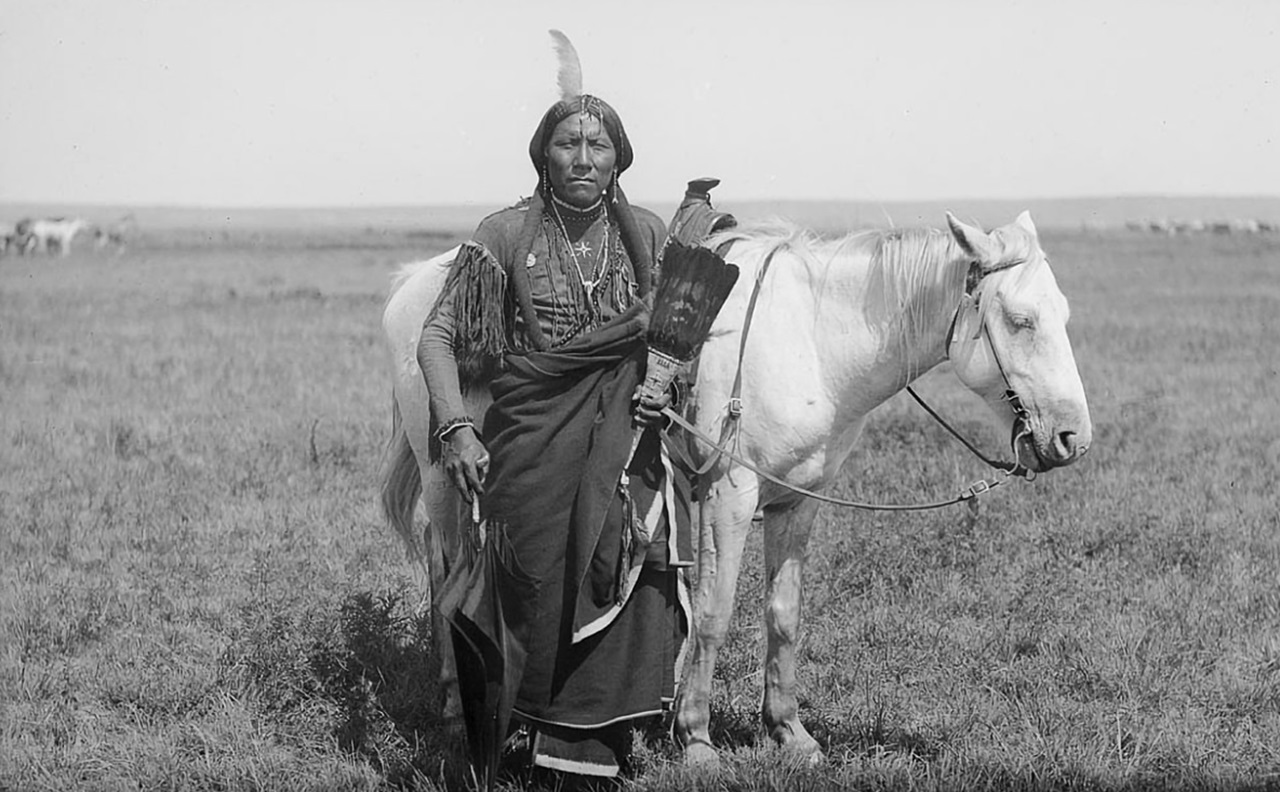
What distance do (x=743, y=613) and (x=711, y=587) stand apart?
1456 millimetres

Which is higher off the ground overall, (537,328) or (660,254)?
(660,254)

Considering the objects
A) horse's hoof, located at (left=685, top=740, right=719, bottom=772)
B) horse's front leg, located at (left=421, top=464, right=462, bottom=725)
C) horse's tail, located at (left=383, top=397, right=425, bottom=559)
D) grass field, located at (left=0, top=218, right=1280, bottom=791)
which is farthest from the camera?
horse's tail, located at (left=383, top=397, right=425, bottom=559)

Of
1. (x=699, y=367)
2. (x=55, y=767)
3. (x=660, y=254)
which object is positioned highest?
(x=660, y=254)

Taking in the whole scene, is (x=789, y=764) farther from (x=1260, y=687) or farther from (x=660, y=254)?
(x=1260, y=687)

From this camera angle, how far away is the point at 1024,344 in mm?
3920

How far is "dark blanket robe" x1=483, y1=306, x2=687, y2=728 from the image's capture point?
388 cm

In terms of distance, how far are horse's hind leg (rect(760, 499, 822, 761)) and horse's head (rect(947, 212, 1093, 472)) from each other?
2.81 ft

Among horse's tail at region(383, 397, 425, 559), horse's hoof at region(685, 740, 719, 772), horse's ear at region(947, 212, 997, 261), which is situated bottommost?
horse's hoof at region(685, 740, 719, 772)

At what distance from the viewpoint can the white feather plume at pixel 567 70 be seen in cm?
385

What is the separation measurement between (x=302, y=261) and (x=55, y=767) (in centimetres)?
3207

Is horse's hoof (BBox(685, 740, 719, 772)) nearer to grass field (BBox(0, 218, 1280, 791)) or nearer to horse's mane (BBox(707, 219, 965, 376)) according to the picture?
grass field (BBox(0, 218, 1280, 791))

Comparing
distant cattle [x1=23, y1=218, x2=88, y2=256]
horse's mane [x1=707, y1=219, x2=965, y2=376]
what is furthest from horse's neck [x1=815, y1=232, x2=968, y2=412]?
distant cattle [x1=23, y1=218, x2=88, y2=256]

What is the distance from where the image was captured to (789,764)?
406cm

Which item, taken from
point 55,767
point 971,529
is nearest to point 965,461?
point 971,529
